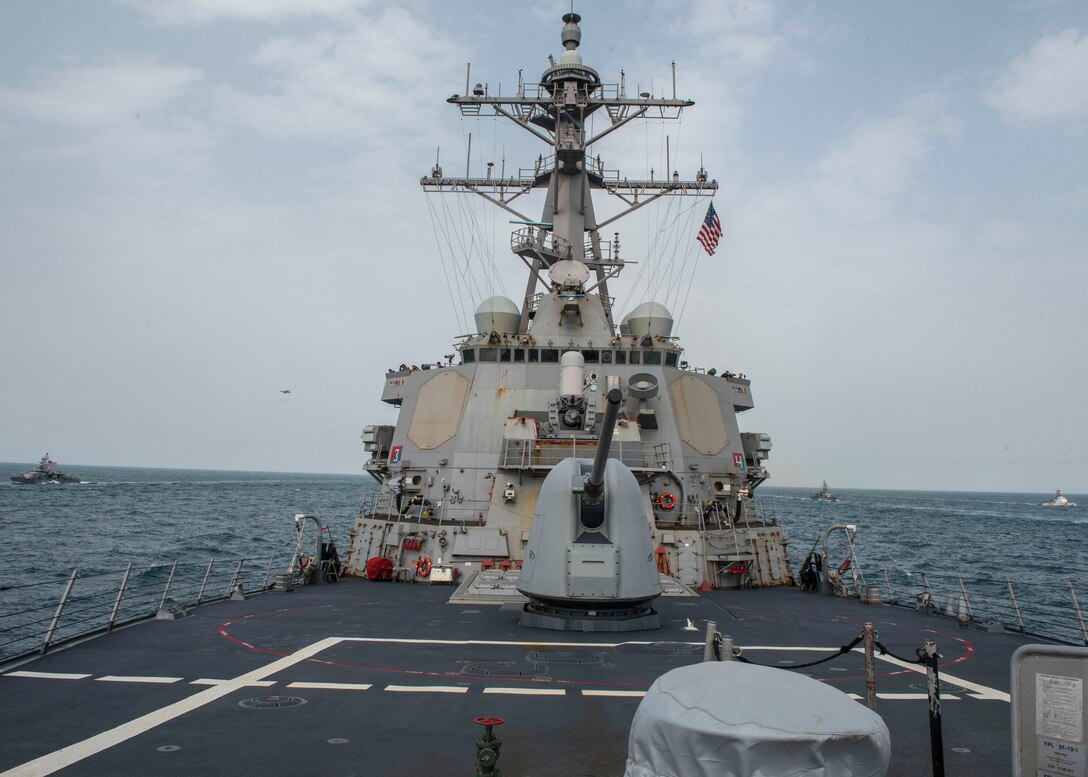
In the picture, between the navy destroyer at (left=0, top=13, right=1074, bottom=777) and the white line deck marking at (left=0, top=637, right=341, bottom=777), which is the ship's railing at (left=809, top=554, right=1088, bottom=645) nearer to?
the navy destroyer at (left=0, top=13, right=1074, bottom=777)

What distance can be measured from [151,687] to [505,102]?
17552mm

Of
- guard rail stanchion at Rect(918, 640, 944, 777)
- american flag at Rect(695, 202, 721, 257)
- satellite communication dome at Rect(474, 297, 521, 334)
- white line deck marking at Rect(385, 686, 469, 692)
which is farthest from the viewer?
american flag at Rect(695, 202, 721, 257)

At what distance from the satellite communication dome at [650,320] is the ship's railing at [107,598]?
33.3 feet

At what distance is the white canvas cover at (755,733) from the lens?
2.87 m

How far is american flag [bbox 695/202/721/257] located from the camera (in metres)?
19.4

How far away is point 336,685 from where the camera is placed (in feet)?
22.2

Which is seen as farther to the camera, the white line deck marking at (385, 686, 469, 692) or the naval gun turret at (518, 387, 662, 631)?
the naval gun turret at (518, 387, 662, 631)

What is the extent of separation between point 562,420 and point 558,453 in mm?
822

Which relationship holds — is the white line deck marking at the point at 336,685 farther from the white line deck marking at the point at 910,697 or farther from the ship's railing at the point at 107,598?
the white line deck marking at the point at 910,697

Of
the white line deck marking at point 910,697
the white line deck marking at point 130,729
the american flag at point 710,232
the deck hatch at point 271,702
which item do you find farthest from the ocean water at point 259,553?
the american flag at point 710,232

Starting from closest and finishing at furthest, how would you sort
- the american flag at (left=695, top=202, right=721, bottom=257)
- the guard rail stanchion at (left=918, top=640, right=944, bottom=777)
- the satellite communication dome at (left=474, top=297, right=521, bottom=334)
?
the guard rail stanchion at (left=918, top=640, right=944, bottom=777) < the satellite communication dome at (left=474, top=297, right=521, bottom=334) < the american flag at (left=695, top=202, right=721, bottom=257)

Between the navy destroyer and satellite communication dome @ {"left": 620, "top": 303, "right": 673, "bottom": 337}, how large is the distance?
7 centimetres

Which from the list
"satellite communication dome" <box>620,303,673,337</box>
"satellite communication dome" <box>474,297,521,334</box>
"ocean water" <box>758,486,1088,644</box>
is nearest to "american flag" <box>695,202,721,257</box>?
"satellite communication dome" <box>620,303,673,337</box>

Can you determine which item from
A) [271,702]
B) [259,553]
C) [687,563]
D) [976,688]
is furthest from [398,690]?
[259,553]
